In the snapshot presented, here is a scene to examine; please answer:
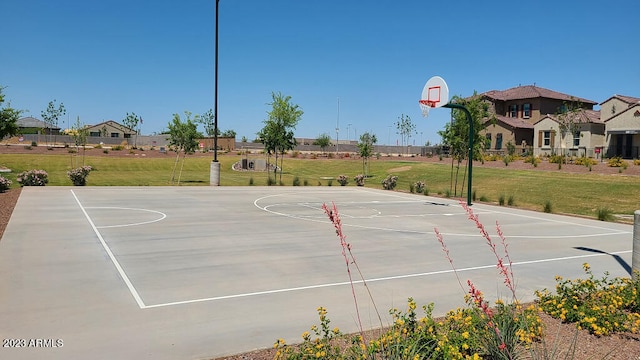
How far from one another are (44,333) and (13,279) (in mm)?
3164

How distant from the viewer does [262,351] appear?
580 centimetres

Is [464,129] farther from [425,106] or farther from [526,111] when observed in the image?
[526,111]

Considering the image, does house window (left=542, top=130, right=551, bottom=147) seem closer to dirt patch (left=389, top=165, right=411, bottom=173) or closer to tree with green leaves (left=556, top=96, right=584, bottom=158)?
tree with green leaves (left=556, top=96, right=584, bottom=158)

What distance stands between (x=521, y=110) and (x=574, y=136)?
496 inches

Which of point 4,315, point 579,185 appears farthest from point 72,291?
point 579,185

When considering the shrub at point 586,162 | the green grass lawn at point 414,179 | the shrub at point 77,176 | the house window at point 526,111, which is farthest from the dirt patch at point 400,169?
the shrub at point 77,176

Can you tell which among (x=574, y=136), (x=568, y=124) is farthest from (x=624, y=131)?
(x=568, y=124)

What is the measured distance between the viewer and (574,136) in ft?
170

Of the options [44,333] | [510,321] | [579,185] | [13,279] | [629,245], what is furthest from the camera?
[579,185]

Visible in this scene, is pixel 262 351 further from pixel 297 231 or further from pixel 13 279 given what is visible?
pixel 297 231

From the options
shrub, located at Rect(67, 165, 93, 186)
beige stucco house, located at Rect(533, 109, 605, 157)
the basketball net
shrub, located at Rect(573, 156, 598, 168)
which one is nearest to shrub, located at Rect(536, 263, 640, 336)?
the basketball net

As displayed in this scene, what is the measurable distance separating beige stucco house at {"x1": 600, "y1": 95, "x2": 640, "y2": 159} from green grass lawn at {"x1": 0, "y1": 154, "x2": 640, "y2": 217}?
14502mm

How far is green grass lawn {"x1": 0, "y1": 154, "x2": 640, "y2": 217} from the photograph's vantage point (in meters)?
28.5

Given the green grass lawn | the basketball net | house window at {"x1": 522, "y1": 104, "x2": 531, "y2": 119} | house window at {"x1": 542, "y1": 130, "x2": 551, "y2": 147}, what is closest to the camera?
the basketball net
